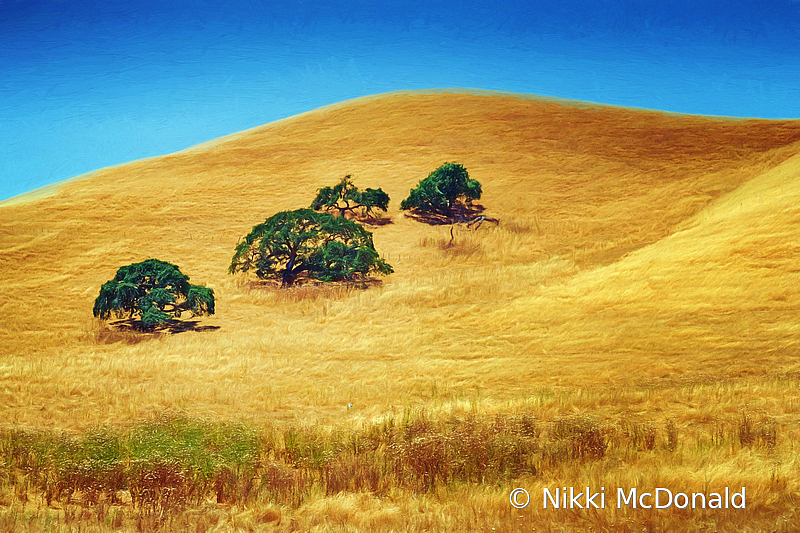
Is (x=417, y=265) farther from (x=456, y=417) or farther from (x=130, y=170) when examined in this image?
(x=130, y=170)

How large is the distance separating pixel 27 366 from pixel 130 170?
27.6m

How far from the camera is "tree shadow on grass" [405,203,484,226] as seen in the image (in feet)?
88.3

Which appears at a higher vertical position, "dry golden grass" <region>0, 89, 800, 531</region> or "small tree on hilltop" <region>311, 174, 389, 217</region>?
"small tree on hilltop" <region>311, 174, 389, 217</region>

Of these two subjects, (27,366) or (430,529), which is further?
(27,366)

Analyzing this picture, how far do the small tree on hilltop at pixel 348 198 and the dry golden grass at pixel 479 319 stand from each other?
49.2 inches

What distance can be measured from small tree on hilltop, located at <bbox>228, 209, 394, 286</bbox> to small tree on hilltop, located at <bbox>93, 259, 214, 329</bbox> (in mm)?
3979

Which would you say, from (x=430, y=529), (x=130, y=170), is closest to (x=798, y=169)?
(x=430, y=529)

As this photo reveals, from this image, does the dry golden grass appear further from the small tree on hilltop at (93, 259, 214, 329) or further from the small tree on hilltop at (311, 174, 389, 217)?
the small tree on hilltop at (311, 174, 389, 217)

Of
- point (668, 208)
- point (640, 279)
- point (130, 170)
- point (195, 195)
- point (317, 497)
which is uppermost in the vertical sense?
point (130, 170)

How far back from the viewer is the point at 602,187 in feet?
99.5

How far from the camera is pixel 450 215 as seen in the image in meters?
27.8

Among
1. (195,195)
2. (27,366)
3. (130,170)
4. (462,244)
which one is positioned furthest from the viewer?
(130,170)

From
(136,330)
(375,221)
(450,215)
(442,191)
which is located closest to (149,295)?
(136,330)

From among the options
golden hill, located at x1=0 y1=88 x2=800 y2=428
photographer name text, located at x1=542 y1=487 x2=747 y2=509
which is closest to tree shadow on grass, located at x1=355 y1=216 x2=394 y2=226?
golden hill, located at x1=0 y1=88 x2=800 y2=428
